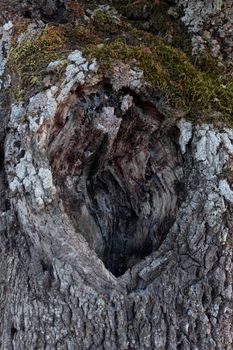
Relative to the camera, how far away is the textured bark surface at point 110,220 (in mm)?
2977

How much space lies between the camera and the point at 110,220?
12.3 ft

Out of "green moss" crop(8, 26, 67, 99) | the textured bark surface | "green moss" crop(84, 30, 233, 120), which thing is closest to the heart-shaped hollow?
the textured bark surface

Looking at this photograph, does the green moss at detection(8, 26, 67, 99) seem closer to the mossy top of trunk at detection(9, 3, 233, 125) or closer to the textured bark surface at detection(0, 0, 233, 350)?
the mossy top of trunk at detection(9, 3, 233, 125)

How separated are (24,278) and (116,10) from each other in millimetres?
2614

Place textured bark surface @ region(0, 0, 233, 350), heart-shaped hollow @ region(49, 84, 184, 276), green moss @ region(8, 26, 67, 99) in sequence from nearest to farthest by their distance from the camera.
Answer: textured bark surface @ region(0, 0, 233, 350), heart-shaped hollow @ region(49, 84, 184, 276), green moss @ region(8, 26, 67, 99)

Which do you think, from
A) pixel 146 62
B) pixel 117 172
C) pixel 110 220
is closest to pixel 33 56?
pixel 146 62

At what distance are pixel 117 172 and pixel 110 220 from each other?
1.23ft

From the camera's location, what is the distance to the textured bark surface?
2.98m

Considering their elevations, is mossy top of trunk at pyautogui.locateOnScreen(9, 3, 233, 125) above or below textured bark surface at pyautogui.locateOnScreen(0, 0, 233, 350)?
above

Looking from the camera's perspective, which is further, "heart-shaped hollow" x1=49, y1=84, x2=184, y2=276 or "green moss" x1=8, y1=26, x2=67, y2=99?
"green moss" x1=8, y1=26, x2=67, y2=99

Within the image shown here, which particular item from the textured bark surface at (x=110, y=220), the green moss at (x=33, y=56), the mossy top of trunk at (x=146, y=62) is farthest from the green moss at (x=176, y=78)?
the green moss at (x=33, y=56)

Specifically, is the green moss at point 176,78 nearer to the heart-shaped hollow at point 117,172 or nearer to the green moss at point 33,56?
the heart-shaped hollow at point 117,172

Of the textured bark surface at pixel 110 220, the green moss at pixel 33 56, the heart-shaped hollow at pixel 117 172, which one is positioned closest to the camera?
the textured bark surface at pixel 110 220

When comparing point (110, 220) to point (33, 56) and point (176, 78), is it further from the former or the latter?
point (33, 56)
